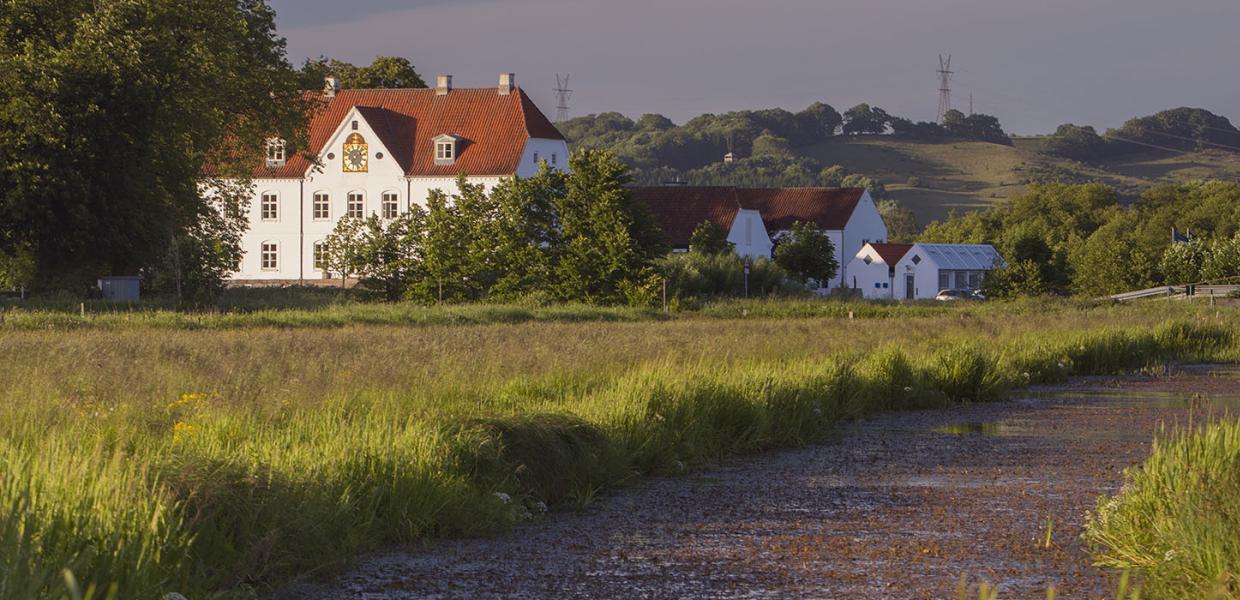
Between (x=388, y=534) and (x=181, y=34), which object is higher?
(x=181, y=34)

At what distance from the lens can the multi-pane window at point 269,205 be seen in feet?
282

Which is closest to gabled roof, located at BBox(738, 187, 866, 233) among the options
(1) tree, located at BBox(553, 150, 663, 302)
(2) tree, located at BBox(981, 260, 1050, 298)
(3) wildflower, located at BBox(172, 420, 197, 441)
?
(2) tree, located at BBox(981, 260, 1050, 298)

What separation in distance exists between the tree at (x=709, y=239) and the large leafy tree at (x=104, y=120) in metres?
35.8

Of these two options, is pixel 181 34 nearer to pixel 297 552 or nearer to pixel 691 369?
pixel 691 369

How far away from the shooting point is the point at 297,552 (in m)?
9.24

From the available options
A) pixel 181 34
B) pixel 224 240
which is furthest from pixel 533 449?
pixel 224 240

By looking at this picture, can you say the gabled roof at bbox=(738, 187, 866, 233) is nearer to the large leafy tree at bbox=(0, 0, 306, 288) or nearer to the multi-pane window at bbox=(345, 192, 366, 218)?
the multi-pane window at bbox=(345, 192, 366, 218)

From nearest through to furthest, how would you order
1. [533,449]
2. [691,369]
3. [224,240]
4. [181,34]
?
[533,449] < [691,369] < [181,34] < [224,240]

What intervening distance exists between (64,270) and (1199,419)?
3360cm

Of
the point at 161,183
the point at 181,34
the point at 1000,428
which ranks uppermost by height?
the point at 181,34

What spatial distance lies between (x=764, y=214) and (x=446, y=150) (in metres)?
25.0

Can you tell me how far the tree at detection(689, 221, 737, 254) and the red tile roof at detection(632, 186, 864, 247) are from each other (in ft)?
9.67

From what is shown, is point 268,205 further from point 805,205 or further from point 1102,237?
point 1102,237

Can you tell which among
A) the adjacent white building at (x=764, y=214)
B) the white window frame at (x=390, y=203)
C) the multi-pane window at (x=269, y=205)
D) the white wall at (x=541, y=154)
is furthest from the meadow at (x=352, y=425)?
the adjacent white building at (x=764, y=214)
